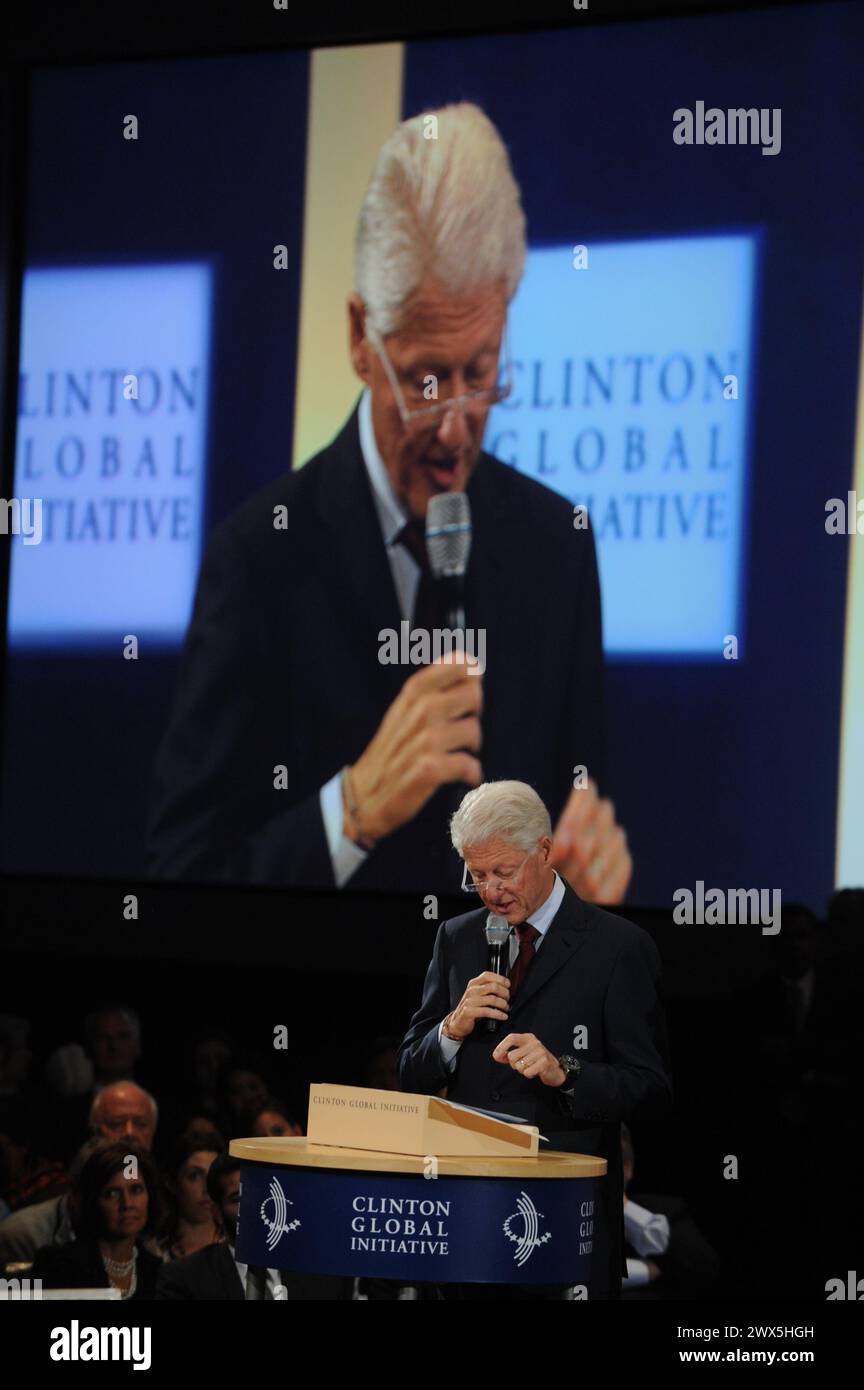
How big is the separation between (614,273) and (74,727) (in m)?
2.63

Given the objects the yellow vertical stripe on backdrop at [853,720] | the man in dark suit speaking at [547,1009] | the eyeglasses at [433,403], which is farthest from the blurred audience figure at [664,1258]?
the eyeglasses at [433,403]

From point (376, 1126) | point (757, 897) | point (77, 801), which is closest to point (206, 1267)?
point (376, 1126)

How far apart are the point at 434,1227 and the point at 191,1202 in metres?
1.95

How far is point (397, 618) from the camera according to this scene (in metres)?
7.27

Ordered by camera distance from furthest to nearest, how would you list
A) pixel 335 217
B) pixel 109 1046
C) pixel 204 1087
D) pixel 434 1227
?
pixel 335 217 < pixel 109 1046 < pixel 204 1087 < pixel 434 1227

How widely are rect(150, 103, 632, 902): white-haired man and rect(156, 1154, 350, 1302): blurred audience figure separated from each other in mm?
2721

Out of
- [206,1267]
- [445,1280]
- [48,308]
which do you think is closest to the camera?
[445,1280]

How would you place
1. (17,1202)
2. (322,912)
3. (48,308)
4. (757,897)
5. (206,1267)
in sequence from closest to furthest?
(206,1267) → (17,1202) → (757,897) → (322,912) → (48,308)

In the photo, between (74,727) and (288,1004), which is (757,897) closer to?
(288,1004)

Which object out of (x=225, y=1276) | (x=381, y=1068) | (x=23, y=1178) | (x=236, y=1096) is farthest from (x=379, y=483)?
(x=225, y=1276)

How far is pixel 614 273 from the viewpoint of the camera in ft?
23.4

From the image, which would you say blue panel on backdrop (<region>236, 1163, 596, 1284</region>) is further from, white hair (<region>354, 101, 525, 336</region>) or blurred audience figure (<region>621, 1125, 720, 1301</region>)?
white hair (<region>354, 101, 525, 336</region>)

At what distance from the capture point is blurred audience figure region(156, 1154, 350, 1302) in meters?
3.20

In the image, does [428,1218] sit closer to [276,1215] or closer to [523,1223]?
[523,1223]
